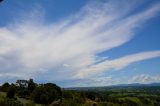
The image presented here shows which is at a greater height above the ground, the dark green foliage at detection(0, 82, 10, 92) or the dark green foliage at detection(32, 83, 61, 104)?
the dark green foliage at detection(0, 82, 10, 92)

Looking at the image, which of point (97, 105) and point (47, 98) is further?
point (97, 105)

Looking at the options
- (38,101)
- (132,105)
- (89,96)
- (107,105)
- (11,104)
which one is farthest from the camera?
(132,105)

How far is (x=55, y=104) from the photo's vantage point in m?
107

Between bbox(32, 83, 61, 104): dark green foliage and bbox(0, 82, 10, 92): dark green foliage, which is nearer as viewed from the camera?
bbox(32, 83, 61, 104): dark green foliage

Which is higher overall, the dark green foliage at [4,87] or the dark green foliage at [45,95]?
the dark green foliage at [4,87]

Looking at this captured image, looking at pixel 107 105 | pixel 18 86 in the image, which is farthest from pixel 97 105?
pixel 18 86

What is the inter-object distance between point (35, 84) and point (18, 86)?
25.8 ft

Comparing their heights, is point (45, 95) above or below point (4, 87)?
below

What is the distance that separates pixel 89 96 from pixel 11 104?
8705 cm

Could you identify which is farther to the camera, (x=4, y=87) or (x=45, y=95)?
(x=4, y=87)

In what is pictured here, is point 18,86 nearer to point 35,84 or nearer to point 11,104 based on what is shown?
point 35,84

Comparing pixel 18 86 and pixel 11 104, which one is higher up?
pixel 18 86

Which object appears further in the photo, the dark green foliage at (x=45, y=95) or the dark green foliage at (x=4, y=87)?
the dark green foliage at (x=4, y=87)

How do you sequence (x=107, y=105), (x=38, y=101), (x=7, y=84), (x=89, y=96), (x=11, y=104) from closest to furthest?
(x=11, y=104) → (x=38, y=101) → (x=107, y=105) → (x=7, y=84) → (x=89, y=96)
